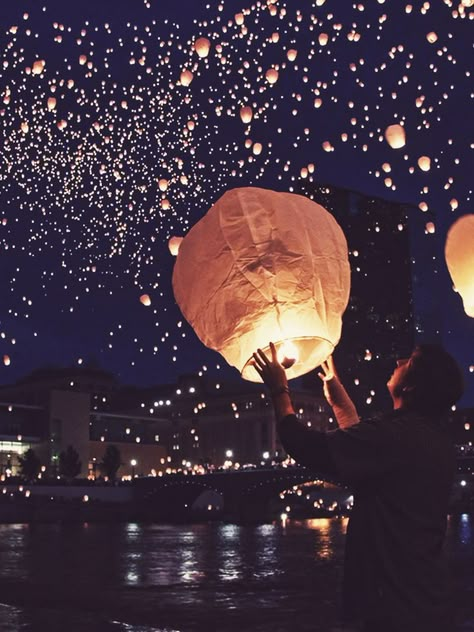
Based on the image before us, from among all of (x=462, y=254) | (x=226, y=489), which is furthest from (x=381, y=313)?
(x=462, y=254)

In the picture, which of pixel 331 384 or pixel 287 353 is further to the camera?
pixel 331 384

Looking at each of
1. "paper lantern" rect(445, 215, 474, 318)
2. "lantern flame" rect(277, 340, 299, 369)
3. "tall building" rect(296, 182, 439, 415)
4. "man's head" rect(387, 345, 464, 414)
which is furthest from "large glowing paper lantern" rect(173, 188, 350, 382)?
"tall building" rect(296, 182, 439, 415)

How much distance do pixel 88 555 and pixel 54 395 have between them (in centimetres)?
5593

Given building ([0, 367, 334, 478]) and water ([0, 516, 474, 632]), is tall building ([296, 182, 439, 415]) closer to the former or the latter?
building ([0, 367, 334, 478])

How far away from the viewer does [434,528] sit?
2.77 m

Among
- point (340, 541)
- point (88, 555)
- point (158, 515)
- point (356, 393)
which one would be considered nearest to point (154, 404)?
point (356, 393)

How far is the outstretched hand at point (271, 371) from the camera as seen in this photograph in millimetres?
2957

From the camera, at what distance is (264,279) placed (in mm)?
3416

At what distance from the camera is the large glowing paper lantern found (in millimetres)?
3418

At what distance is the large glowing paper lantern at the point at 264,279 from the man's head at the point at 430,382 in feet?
1.70

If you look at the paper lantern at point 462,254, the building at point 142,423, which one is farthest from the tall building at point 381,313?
the paper lantern at point 462,254

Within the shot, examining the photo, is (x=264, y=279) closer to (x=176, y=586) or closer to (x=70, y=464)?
(x=176, y=586)

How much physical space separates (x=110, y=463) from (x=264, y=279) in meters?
77.1

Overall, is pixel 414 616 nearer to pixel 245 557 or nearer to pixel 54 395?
pixel 245 557
